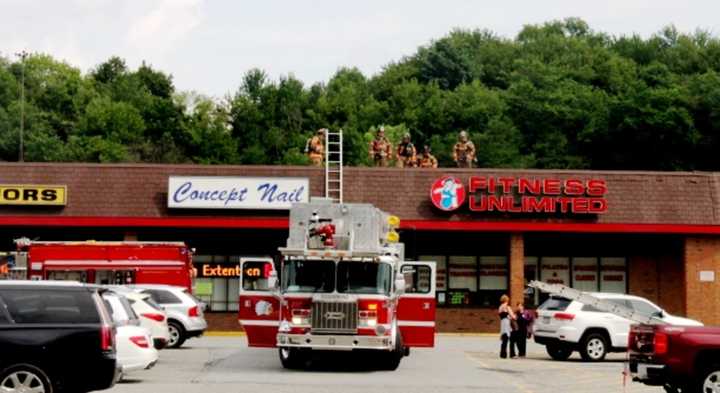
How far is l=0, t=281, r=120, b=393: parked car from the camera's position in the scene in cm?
1705

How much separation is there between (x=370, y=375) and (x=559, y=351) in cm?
855

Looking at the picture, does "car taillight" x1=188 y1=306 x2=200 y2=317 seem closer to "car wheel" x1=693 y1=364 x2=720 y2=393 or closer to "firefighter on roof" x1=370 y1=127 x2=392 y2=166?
"car wheel" x1=693 y1=364 x2=720 y2=393

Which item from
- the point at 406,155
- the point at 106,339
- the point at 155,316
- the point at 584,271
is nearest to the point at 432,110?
the point at 406,155

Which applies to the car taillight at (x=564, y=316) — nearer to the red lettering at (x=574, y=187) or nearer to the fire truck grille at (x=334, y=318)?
the fire truck grille at (x=334, y=318)

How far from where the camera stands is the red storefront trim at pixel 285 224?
46.3 meters

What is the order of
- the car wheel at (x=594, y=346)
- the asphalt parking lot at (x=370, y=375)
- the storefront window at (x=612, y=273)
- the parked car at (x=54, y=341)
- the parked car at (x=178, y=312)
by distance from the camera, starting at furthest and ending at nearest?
the storefront window at (x=612, y=273)
the parked car at (x=178, y=312)
the car wheel at (x=594, y=346)
the asphalt parking lot at (x=370, y=375)
the parked car at (x=54, y=341)

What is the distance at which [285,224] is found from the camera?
153 ft

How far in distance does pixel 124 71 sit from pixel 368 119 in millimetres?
26012

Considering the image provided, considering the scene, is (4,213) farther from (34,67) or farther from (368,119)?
(34,67)

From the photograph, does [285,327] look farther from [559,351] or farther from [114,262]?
[114,262]

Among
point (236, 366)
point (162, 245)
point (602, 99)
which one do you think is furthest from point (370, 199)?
point (602, 99)

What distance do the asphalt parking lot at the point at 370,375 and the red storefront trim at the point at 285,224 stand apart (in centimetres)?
1173

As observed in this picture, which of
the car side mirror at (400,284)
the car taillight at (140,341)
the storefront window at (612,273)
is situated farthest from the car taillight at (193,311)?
the storefront window at (612,273)

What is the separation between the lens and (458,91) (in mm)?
108875
